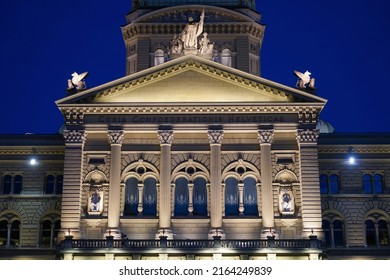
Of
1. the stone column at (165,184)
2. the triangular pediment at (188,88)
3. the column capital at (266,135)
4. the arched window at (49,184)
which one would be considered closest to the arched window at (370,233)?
the column capital at (266,135)

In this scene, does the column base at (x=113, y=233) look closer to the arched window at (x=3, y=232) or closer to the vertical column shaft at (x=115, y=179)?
the vertical column shaft at (x=115, y=179)

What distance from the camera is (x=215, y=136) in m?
49.7

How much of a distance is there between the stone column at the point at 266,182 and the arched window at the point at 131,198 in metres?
9.95

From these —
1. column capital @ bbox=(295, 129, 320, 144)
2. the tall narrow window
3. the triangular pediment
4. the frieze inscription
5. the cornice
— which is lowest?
the tall narrow window

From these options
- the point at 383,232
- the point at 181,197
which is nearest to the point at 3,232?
the point at 181,197

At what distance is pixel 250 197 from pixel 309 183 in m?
4.82

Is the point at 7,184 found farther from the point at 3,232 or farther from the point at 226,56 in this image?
the point at 226,56

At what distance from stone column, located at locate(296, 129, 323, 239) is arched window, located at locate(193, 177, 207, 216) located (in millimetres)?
7632

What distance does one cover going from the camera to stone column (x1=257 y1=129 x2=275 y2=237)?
1886 inches

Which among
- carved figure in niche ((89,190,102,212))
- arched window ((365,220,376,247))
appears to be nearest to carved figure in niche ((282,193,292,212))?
arched window ((365,220,376,247))

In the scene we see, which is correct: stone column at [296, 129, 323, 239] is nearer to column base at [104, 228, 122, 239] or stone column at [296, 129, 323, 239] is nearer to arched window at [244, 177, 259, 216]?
arched window at [244, 177, 259, 216]
